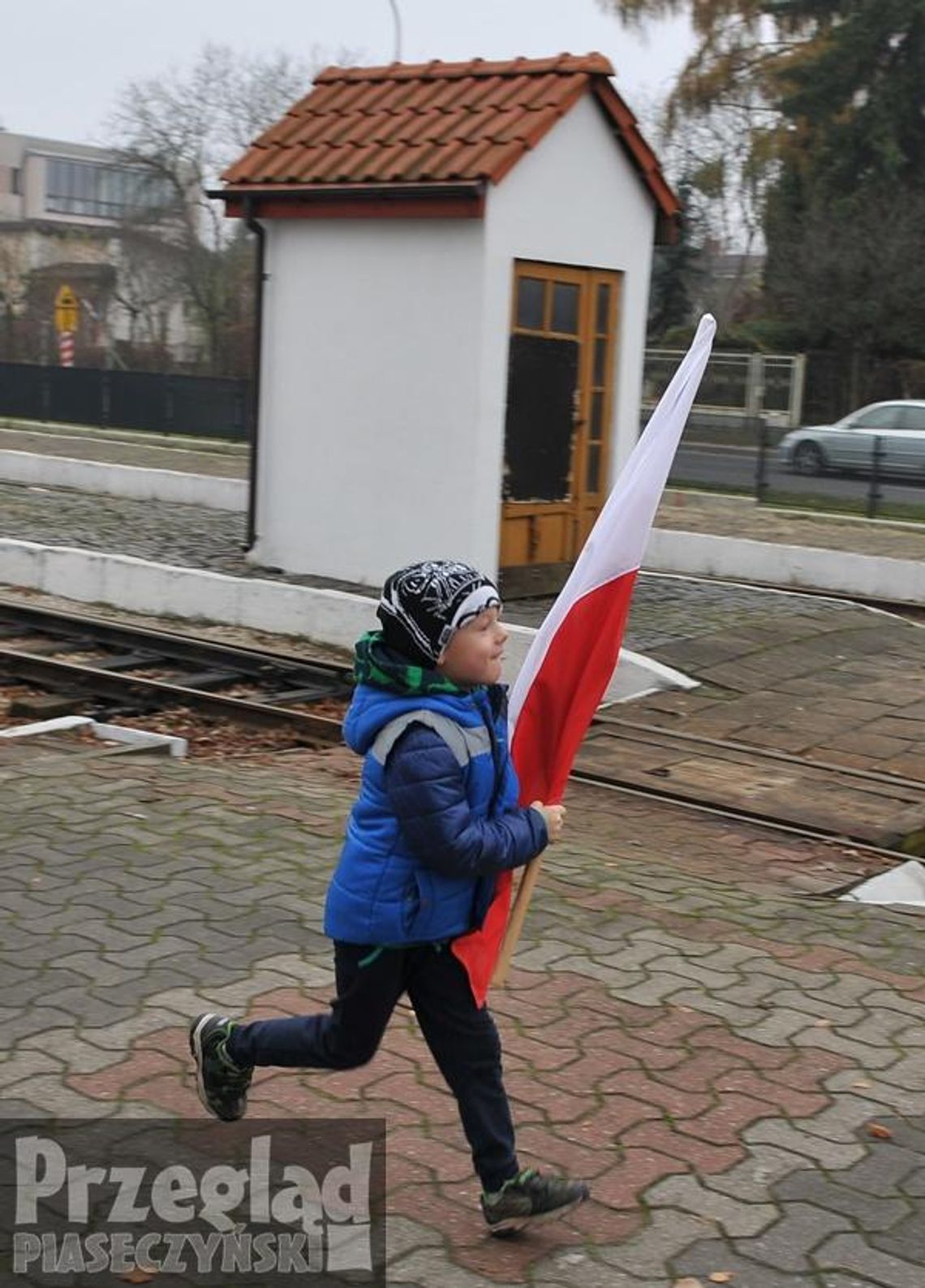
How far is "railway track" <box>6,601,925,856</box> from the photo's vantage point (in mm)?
7938

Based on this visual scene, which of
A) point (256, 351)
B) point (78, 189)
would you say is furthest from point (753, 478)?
point (78, 189)

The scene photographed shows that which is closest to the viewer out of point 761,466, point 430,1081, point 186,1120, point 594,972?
point 186,1120

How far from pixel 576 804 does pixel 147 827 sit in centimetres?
230

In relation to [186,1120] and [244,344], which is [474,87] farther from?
[244,344]

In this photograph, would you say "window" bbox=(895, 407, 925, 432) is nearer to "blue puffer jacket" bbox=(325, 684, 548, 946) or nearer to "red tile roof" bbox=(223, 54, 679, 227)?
"red tile roof" bbox=(223, 54, 679, 227)

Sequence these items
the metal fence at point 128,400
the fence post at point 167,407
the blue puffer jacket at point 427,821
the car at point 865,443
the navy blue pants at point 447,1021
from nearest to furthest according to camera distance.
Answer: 1. the blue puffer jacket at point 427,821
2. the navy blue pants at point 447,1021
3. the car at point 865,443
4. the metal fence at point 128,400
5. the fence post at point 167,407

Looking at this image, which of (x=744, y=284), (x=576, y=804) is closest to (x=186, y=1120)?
(x=576, y=804)

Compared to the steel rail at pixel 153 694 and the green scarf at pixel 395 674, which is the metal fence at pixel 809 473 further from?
the green scarf at pixel 395 674

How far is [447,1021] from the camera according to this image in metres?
3.65

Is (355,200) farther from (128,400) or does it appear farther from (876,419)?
(128,400)

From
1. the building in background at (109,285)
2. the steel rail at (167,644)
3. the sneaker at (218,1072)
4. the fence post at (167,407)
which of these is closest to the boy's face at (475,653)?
the sneaker at (218,1072)

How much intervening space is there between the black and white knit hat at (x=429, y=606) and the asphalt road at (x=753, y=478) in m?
18.5

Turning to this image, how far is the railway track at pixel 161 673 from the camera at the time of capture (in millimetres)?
9773

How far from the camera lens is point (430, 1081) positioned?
452 centimetres
